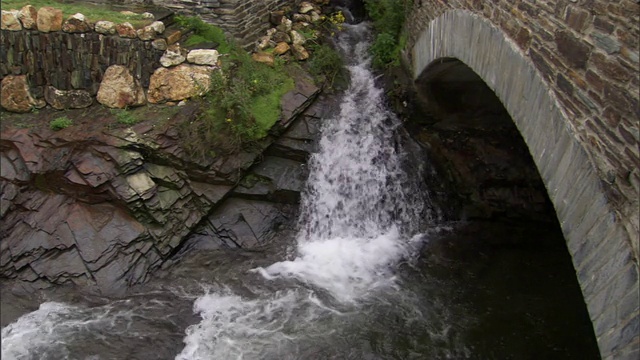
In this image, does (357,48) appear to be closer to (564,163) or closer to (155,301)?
(155,301)

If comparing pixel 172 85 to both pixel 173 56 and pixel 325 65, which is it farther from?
pixel 325 65

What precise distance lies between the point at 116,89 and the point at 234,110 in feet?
5.32

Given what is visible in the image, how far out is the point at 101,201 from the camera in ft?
21.4

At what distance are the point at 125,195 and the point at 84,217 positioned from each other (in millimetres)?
590

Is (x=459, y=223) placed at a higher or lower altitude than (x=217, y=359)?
higher

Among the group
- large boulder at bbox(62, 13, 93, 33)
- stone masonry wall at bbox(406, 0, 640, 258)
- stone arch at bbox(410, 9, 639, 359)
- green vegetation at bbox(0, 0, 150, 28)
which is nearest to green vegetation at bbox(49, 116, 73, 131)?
large boulder at bbox(62, 13, 93, 33)

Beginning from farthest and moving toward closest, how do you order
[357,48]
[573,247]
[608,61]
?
[357,48]
[573,247]
[608,61]

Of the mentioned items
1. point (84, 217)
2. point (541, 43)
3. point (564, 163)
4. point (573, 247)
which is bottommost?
point (84, 217)

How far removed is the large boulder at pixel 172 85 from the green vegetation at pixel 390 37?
293 cm

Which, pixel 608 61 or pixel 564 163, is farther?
pixel 564 163

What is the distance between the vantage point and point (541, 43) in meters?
3.89

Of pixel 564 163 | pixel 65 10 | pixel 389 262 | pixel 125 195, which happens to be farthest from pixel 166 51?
pixel 564 163

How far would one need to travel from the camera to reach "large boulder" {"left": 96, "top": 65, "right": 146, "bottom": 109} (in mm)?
6953

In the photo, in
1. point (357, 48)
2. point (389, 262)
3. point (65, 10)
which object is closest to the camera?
point (389, 262)
